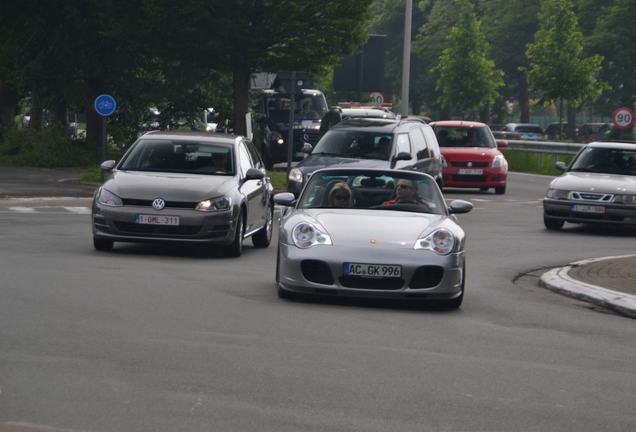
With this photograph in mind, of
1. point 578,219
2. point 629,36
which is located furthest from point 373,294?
point 629,36

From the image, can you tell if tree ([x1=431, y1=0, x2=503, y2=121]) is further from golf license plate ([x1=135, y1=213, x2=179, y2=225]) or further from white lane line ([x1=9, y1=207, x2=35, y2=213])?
golf license plate ([x1=135, y1=213, x2=179, y2=225])

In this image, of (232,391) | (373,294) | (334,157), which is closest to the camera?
(232,391)

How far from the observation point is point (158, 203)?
16.9 metres

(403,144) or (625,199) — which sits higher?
(403,144)

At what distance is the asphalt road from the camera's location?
24.6ft

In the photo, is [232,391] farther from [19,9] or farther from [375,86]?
[375,86]

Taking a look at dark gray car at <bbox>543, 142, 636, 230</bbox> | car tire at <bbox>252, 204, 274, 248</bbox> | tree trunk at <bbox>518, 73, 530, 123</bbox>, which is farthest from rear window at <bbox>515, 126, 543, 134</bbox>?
car tire at <bbox>252, 204, 274, 248</bbox>

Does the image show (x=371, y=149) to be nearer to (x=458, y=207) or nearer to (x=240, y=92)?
(x=458, y=207)

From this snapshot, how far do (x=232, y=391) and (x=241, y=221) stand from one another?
9669 millimetres

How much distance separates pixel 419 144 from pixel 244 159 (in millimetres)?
9095

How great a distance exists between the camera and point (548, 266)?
18.5 meters

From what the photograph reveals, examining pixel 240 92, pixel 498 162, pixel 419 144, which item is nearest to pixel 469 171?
pixel 498 162

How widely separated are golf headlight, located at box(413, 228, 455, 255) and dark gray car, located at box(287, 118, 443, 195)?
1250 cm

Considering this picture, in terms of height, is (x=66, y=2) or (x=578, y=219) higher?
(x=66, y=2)
